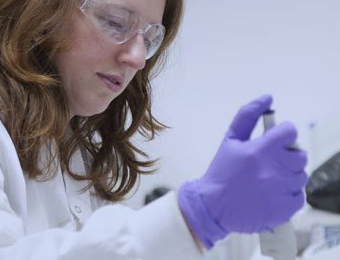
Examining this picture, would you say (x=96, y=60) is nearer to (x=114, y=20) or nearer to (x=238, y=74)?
(x=114, y=20)

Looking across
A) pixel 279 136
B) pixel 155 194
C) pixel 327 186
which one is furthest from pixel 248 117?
pixel 155 194

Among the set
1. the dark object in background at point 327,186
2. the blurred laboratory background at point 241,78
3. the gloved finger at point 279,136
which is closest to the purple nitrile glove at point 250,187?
the gloved finger at point 279,136

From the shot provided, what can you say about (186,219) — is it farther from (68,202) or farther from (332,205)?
(332,205)

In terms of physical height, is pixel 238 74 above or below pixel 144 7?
below

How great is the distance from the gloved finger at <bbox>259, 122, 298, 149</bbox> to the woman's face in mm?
473

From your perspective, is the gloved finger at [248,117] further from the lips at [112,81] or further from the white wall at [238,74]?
the white wall at [238,74]

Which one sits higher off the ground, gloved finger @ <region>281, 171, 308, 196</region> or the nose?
the nose

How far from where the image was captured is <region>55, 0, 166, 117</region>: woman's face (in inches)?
41.1

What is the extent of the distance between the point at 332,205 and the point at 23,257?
1362 mm

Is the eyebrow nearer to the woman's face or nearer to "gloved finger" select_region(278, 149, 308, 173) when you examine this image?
the woman's face

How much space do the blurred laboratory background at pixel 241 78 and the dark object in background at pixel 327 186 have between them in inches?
24.2

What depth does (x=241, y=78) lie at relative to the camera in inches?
101

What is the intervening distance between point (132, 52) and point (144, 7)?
Result: 104 mm

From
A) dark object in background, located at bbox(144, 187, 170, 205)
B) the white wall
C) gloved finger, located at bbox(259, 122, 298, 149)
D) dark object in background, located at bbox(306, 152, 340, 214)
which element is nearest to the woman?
gloved finger, located at bbox(259, 122, 298, 149)
